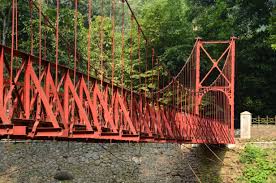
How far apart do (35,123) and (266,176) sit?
15.9 meters

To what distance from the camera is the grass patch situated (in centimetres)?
2114

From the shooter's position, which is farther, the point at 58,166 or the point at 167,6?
the point at 167,6

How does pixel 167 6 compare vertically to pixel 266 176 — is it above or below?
above

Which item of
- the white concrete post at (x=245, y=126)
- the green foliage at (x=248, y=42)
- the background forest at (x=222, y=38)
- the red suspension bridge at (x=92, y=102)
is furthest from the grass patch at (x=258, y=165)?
the green foliage at (x=248, y=42)

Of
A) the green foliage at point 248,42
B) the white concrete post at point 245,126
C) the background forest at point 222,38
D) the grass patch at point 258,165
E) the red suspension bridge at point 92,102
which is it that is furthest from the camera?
the green foliage at point 248,42

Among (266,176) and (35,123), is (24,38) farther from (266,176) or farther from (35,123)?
(35,123)

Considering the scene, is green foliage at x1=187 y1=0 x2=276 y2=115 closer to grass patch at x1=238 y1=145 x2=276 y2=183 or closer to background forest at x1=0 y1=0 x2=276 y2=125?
background forest at x1=0 y1=0 x2=276 y2=125

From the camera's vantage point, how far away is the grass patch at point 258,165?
2114 cm

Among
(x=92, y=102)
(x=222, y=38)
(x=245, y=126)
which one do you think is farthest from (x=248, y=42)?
(x=92, y=102)

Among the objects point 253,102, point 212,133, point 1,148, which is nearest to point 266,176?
point 212,133

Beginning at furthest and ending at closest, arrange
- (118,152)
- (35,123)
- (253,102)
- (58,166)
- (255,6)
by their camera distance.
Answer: (255,6)
(253,102)
(118,152)
(58,166)
(35,123)

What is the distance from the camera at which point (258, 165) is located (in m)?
21.6

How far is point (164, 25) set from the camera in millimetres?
34875

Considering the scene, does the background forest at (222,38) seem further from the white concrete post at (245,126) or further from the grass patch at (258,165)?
the grass patch at (258,165)
